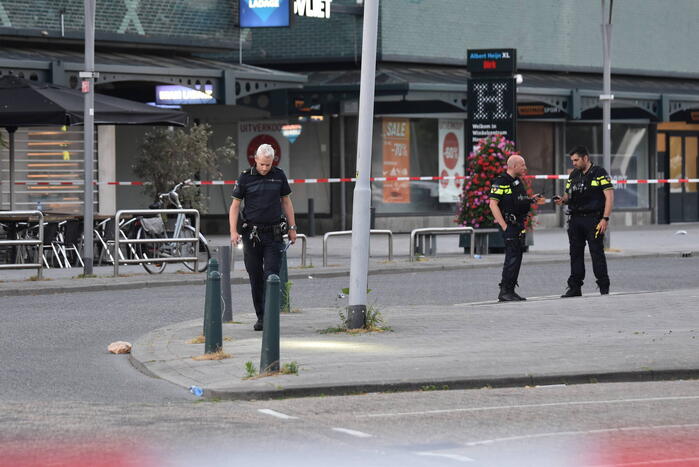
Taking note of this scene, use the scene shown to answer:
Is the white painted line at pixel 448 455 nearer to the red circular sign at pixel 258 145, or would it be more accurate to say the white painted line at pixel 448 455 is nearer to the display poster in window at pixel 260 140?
the display poster in window at pixel 260 140

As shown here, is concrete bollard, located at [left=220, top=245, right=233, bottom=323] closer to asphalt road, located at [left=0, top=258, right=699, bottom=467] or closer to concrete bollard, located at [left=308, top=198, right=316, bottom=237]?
asphalt road, located at [left=0, top=258, right=699, bottom=467]

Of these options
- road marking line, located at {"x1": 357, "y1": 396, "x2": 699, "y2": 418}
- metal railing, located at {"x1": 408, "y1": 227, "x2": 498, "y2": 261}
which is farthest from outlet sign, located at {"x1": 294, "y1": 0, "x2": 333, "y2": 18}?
road marking line, located at {"x1": 357, "y1": 396, "x2": 699, "y2": 418}

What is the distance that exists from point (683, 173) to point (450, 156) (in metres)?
9.43

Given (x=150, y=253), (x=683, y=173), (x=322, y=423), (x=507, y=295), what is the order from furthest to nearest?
(x=683, y=173), (x=150, y=253), (x=507, y=295), (x=322, y=423)

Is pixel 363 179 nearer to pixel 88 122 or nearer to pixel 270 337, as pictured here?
pixel 270 337

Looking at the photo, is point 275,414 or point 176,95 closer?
point 275,414

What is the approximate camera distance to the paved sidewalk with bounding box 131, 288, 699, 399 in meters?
10.6

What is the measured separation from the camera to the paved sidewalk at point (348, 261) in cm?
Result: 1981

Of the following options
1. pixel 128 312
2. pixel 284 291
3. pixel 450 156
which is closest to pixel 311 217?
pixel 450 156

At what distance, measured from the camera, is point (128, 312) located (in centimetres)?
1659

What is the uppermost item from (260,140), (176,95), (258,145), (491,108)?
(176,95)

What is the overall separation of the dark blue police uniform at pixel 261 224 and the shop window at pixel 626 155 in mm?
27539

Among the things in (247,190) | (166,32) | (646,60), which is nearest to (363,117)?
(247,190)

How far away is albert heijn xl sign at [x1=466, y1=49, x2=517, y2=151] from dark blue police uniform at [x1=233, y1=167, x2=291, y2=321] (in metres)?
13.4
